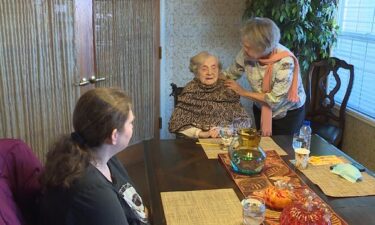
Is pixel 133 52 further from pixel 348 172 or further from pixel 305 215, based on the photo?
pixel 305 215

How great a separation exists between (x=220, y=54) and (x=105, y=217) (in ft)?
9.47

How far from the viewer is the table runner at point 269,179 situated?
61.2 inches

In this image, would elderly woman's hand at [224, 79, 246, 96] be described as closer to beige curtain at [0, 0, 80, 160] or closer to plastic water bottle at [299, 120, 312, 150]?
plastic water bottle at [299, 120, 312, 150]

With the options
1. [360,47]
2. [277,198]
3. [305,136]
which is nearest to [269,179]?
[277,198]

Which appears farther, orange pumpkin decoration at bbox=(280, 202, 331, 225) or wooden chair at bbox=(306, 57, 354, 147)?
wooden chair at bbox=(306, 57, 354, 147)

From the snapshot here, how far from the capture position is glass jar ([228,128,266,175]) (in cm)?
177

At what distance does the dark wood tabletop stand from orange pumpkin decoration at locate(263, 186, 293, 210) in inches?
5.1

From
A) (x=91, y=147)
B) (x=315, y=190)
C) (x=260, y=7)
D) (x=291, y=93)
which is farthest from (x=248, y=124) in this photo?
(x=91, y=147)

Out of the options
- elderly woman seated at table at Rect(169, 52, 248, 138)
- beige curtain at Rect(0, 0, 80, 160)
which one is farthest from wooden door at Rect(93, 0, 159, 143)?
elderly woman seated at table at Rect(169, 52, 248, 138)

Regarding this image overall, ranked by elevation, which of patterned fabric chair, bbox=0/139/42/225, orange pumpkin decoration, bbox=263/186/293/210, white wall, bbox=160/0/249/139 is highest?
white wall, bbox=160/0/249/139

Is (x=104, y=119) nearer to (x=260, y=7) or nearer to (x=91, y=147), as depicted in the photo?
(x=91, y=147)

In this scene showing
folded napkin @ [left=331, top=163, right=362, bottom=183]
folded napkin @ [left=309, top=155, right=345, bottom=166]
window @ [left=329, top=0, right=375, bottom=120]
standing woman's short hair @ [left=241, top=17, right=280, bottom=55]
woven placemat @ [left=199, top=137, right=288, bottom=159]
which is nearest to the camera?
folded napkin @ [left=331, top=163, right=362, bottom=183]

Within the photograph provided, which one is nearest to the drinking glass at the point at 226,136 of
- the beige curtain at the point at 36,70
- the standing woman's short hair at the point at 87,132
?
the standing woman's short hair at the point at 87,132

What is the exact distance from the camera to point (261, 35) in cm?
253
